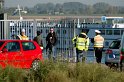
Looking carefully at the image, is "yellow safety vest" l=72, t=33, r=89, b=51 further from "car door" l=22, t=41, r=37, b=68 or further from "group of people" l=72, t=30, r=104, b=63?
"car door" l=22, t=41, r=37, b=68

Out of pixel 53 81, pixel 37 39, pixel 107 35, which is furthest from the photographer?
pixel 107 35

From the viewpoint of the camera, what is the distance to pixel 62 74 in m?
11.6

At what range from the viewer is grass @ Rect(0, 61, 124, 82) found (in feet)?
37.9

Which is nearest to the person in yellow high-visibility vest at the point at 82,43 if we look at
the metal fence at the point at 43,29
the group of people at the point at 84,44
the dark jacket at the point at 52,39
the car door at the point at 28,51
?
the group of people at the point at 84,44

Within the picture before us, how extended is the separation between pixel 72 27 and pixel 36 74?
12.5 metres

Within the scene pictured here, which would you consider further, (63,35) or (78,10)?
(78,10)

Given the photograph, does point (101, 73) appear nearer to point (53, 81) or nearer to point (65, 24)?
point (53, 81)

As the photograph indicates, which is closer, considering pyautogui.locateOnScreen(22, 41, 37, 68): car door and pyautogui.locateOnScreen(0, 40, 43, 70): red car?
pyautogui.locateOnScreen(0, 40, 43, 70): red car

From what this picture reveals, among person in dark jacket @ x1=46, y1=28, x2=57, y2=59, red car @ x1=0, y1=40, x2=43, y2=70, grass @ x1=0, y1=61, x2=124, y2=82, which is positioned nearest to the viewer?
grass @ x1=0, y1=61, x2=124, y2=82

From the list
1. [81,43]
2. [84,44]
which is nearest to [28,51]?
[81,43]

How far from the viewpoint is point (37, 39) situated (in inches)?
847

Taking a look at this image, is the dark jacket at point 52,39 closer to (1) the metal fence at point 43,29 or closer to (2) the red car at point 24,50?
(2) the red car at point 24,50

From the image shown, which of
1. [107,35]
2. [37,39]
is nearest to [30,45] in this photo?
[37,39]

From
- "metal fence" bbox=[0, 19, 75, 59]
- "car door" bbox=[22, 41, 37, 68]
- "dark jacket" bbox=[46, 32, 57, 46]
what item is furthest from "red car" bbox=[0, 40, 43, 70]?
"metal fence" bbox=[0, 19, 75, 59]
